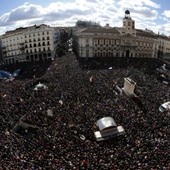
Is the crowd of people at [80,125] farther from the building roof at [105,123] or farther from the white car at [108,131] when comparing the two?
the building roof at [105,123]

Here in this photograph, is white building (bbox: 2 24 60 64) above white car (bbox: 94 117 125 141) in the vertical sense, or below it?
below

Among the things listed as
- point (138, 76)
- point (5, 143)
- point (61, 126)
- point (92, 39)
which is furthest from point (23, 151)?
point (92, 39)

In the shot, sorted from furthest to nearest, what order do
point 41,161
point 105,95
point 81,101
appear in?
point 105,95, point 81,101, point 41,161

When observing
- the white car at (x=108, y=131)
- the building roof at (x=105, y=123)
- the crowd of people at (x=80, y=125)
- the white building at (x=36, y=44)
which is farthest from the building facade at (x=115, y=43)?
the white car at (x=108, y=131)

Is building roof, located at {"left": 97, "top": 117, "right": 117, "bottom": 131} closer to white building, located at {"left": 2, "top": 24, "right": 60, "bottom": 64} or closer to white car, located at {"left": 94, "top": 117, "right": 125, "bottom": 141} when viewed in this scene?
white car, located at {"left": 94, "top": 117, "right": 125, "bottom": 141}

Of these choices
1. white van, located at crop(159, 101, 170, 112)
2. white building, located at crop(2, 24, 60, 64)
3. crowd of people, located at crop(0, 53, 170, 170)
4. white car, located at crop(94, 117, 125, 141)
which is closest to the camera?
crowd of people, located at crop(0, 53, 170, 170)

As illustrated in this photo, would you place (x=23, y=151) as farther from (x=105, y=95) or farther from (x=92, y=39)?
(x=92, y=39)

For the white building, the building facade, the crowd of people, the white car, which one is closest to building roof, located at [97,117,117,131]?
the white car
